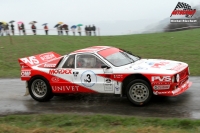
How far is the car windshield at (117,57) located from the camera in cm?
886

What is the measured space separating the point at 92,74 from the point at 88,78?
0.57 feet

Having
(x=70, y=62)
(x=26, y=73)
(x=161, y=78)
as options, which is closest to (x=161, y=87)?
(x=161, y=78)

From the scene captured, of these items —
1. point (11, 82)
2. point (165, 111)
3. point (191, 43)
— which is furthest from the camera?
point (191, 43)

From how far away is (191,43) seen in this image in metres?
21.6

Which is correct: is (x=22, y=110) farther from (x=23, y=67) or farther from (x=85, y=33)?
(x=85, y=33)

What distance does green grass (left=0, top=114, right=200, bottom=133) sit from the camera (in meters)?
6.18

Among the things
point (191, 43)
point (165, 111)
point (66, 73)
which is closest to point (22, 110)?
point (66, 73)

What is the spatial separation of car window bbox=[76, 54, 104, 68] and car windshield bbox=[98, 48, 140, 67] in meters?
0.24

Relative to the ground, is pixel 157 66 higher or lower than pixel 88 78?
higher

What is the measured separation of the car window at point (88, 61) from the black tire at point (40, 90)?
1.21 metres

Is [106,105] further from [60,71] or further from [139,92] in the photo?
[60,71]

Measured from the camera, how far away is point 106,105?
8.71 metres

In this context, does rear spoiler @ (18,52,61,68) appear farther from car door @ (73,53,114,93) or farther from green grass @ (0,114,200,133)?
green grass @ (0,114,200,133)

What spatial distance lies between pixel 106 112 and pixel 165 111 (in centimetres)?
144
